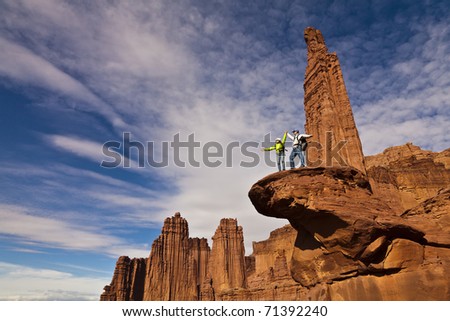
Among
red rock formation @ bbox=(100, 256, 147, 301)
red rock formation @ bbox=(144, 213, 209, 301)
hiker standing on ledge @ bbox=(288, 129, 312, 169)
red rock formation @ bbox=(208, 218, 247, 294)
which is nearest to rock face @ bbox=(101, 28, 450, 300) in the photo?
hiker standing on ledge @ bbox=(288, 129, 312, 169)

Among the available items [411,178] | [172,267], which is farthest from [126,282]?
[411,178]

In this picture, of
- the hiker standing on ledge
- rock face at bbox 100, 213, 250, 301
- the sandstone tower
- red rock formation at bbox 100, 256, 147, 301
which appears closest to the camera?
the hiker standing on ledge

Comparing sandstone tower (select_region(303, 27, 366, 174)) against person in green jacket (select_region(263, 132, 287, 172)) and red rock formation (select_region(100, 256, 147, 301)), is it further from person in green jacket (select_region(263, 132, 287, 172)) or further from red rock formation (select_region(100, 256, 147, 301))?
red rock formation (select_region(100, 256, 147, 301))

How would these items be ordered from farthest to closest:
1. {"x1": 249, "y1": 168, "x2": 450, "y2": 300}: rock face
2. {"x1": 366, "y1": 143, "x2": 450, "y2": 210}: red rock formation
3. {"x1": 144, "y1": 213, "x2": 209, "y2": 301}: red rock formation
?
{"x1": 144, "y1": 213, "x2": 209, "y2": 301}: red rock formation
{"x1": 366, "y1": 143, "x2": 450, "y2": 210}: red rock formation
{"x1": 249, "y1": 168, "x2": 450, "y2": 300}: rock face

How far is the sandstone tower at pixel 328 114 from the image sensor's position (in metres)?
15.8

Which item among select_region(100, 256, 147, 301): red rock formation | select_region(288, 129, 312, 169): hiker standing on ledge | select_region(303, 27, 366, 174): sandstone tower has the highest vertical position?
select_region(303, 27, 366, 174): sandstone tower

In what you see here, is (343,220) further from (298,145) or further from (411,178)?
(411,178)

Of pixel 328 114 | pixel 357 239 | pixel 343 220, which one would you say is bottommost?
pixel 357 239

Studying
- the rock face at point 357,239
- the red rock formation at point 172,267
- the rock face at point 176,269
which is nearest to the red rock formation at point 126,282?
the rock face at point 176,269

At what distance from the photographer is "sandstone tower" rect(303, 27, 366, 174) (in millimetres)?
15789

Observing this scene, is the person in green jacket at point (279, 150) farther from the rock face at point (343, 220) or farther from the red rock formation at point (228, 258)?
the red rock formation at point (228, 258)

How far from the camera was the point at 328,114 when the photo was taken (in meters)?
16.6

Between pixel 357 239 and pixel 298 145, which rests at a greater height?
pixel 298 145

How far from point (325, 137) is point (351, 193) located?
454cm
